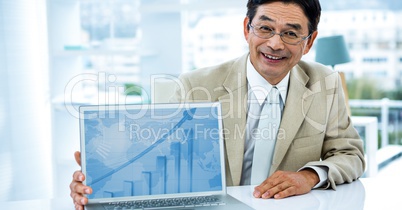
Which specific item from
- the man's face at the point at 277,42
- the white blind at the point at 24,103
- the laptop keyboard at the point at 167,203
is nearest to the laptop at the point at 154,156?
the laptop keyboard at the point at 167,203

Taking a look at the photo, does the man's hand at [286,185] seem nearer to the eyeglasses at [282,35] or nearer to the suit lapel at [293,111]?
the suit lapel at [293,111]

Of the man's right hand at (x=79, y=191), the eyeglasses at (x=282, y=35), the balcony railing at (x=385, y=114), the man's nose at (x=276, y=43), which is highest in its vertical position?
the eyeglasses at (x=282, y=35)

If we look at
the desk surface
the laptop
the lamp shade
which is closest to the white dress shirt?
the desk surface

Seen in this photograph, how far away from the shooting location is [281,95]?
185cm

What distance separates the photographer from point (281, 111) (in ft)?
6.00

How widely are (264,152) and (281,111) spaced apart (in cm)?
15

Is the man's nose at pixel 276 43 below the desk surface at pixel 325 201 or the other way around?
the other way around

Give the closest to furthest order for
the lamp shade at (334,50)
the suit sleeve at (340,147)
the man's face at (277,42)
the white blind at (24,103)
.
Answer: the suit sleeve at (340,147) < the man's face at (277,42) < the white blind at (24,103) < the lamp shade at (334,50)

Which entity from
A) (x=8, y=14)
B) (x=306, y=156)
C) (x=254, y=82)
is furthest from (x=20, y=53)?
(x=306, y=156)

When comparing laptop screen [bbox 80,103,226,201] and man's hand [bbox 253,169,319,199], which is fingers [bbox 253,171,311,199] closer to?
man's hand [bbox 253,169,319,199]

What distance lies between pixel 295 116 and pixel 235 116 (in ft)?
0.65

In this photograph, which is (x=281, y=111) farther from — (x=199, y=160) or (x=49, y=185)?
(x=49, y=185)

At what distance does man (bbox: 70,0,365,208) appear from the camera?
5.73 feet

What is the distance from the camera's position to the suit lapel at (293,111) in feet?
5.81
